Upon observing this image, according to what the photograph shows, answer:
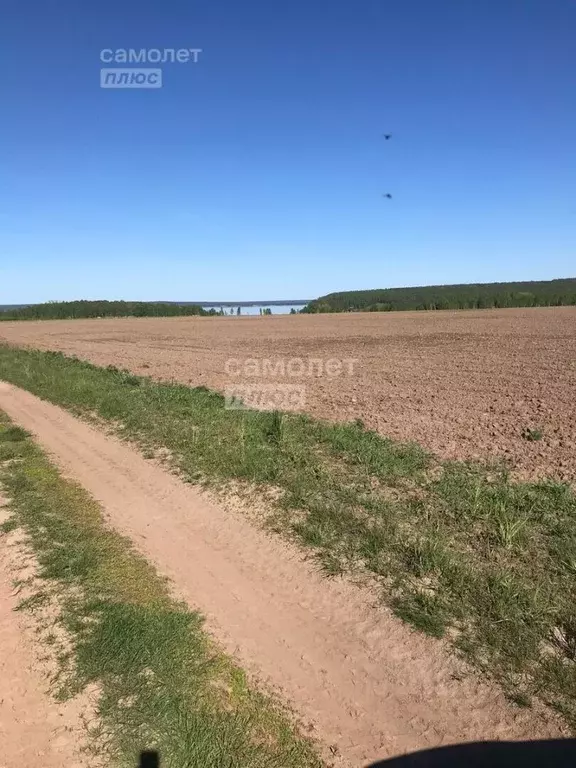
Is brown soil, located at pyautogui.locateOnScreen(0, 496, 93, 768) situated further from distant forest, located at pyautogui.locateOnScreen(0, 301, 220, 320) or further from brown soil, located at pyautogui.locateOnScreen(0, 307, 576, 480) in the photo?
distant forest, located at pyautogui.locateOnScreen(0, 301, 220, 320)

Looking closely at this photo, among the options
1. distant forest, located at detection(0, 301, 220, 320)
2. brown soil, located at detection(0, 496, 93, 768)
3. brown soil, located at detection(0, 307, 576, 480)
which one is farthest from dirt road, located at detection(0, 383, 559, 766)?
distant forest, located at detection(0, 301, 220, 320)

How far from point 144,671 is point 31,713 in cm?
66

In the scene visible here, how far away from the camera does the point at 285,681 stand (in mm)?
3451

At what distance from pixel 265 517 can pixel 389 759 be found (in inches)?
127

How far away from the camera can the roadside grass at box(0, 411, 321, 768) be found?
2.90 metres

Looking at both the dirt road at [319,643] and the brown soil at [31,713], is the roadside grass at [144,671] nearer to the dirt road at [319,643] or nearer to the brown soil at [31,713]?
the brown soil at [31,713]

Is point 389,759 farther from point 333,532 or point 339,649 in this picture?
point 333,532

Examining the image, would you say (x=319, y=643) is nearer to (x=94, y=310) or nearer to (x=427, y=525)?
(x=427, y=525)

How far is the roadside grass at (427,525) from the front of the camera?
3.73 meters

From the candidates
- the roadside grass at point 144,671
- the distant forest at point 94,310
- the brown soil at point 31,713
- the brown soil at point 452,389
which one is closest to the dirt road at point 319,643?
the roadside grass at point 144,671

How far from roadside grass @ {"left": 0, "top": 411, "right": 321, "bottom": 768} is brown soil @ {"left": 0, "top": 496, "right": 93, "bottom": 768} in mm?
93

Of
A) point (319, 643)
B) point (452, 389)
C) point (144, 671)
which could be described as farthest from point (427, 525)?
point (452, 389)

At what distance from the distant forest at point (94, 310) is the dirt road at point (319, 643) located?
109m

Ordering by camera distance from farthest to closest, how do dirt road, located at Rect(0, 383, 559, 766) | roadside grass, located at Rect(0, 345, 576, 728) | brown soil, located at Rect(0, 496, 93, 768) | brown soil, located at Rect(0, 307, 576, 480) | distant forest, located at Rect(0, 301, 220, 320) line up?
distant forest, located at Rect(0, 301, 220, 320) < brown soil, located at Rect(0, 307, 576, 480) < roadside grass, located at Rect(0, 345, 576, 728) < dirt road, located at Rect(0, 383, 559, 766) < brown soil, located at Rect(0, 496, 93, 768)
